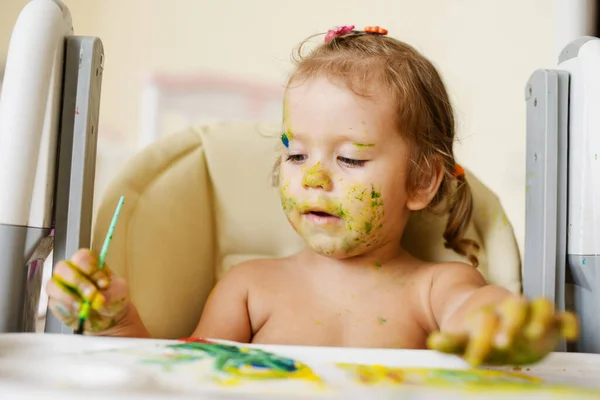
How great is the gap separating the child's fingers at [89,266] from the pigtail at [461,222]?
0.58 meters

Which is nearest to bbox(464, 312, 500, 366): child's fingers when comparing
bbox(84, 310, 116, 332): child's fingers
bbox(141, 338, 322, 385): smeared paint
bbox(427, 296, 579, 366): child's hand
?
bbox(427, 296, 579, 366): child's hand

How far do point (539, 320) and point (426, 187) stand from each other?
0.55 m

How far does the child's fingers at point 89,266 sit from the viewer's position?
705mm

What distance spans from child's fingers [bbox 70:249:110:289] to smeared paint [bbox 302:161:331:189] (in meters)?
0.31

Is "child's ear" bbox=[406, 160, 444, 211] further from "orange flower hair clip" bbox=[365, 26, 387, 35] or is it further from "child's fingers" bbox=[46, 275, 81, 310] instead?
"child's fingers" bbox=[46, 275, 81, 310]

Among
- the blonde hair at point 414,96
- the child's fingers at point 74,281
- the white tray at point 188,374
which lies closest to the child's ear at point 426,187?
the blonde hair at point 414,96

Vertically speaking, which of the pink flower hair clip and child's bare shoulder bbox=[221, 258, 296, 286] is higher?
the pink flower hair clip

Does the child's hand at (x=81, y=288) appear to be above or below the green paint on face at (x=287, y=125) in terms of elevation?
below

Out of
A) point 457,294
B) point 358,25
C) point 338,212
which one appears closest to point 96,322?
point 338,212

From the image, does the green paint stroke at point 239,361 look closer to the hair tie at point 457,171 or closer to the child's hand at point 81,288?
the child's hand at point 81,288

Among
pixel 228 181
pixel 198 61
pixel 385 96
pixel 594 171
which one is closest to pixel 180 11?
pixel 198 61

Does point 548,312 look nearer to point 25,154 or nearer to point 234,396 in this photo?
point 234,396

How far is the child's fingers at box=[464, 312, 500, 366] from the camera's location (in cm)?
51

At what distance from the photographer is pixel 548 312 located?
506 mm
